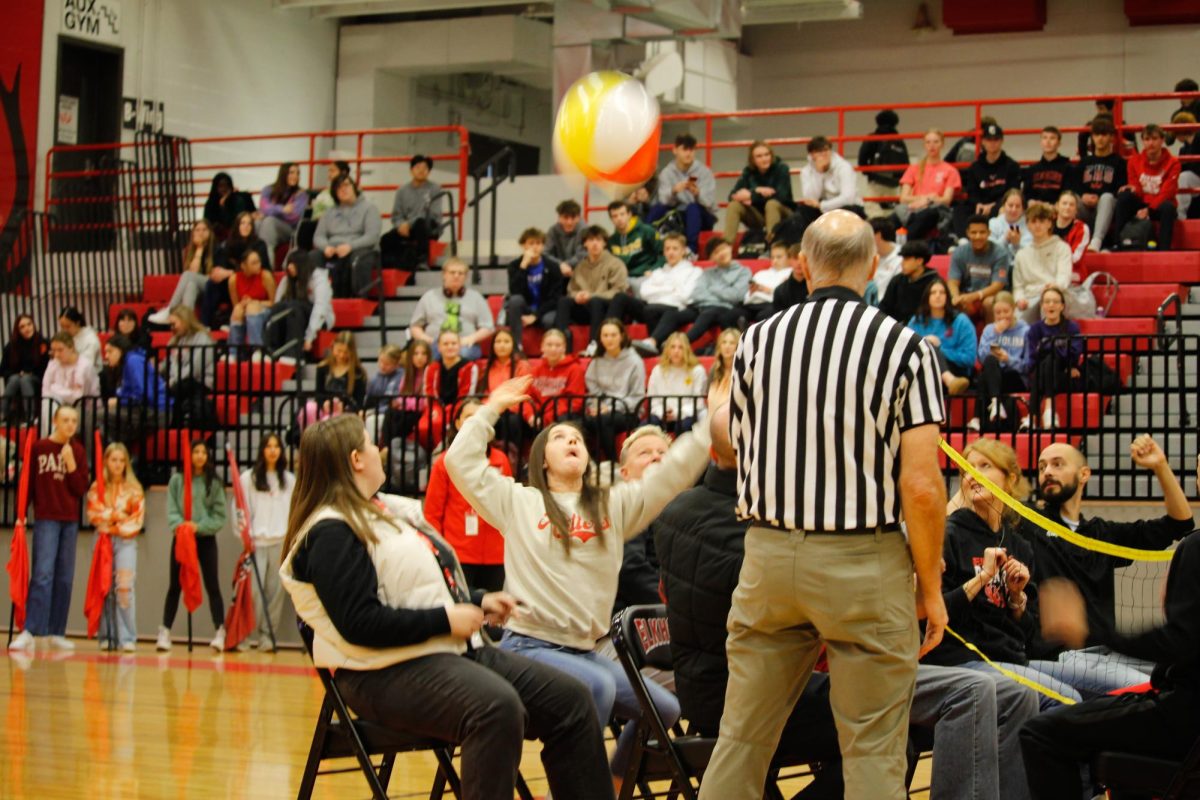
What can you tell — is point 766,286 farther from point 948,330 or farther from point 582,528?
point 582,528

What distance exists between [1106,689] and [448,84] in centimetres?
1736

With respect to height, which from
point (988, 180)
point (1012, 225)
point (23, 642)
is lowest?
point (23, 642)

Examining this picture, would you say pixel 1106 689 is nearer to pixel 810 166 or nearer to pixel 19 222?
pixel 810 166

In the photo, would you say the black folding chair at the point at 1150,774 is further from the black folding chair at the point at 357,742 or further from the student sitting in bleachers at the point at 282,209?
the student sitting in bleachers at the point at 282,209

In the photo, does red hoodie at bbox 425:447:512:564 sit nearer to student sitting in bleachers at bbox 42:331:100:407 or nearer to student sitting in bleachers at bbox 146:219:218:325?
student sitting in bleachers at bbox 42:331:100:407

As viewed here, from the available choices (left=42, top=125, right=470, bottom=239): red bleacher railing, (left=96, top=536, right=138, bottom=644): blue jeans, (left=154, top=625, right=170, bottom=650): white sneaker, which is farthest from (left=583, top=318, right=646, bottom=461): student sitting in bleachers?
(left=42, top=125, right=470, bottom=239): red bleacher railing

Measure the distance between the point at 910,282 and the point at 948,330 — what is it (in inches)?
21.9

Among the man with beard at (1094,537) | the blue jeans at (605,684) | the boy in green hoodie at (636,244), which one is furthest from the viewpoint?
the boy in green hoodie at (636,244)

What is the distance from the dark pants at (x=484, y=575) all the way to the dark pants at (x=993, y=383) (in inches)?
129

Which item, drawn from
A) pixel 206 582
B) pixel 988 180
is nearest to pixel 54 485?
pixel 206 582

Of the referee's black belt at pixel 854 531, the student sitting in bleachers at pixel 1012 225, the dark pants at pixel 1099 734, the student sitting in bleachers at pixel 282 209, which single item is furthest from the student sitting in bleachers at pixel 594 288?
the referee's black belt at pixel 854 531

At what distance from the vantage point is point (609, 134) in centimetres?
856

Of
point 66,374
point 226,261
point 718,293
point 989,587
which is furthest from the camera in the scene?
point 226,261

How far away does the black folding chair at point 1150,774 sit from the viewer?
4.09 meters
